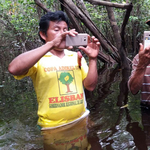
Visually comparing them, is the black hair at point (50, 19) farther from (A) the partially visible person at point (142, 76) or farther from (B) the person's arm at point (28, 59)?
(A) the partially visible person at point (142, 76)

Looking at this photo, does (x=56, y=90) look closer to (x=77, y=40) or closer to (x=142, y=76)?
(x=77, y=40)

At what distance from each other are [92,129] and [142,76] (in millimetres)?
683

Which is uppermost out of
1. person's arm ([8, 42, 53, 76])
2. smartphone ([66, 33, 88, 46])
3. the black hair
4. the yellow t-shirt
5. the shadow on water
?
the black hair

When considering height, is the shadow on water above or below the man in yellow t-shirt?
below

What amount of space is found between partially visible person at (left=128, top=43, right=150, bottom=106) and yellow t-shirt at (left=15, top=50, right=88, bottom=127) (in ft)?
1.78

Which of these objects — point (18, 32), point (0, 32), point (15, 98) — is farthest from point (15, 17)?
point (15, 98)

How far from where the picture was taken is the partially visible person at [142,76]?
1807 mm

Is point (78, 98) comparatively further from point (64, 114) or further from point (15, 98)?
point (15, 98)

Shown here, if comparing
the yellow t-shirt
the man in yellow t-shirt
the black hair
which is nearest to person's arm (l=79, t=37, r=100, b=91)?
the man in yellow t-shirt

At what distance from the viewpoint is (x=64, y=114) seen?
1.79 m

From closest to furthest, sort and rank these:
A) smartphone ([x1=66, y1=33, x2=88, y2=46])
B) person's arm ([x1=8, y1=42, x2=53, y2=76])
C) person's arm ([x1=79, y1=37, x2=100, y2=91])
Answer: person's arm ([x1=8, y1=42, x2=53, y2=76]), smartphone ([x1=66, y1=33, x2=88, y2=46]), person's arm ([x1=79, y1=37, x2=100, y2=91])

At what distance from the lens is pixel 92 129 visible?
6.81 ft

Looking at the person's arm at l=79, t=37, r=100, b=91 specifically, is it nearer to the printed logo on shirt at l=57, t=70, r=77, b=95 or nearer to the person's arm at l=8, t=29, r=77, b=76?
the printed logo on shirt at l=57, t=70, r=77, b=95

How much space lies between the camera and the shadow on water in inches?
69.6
